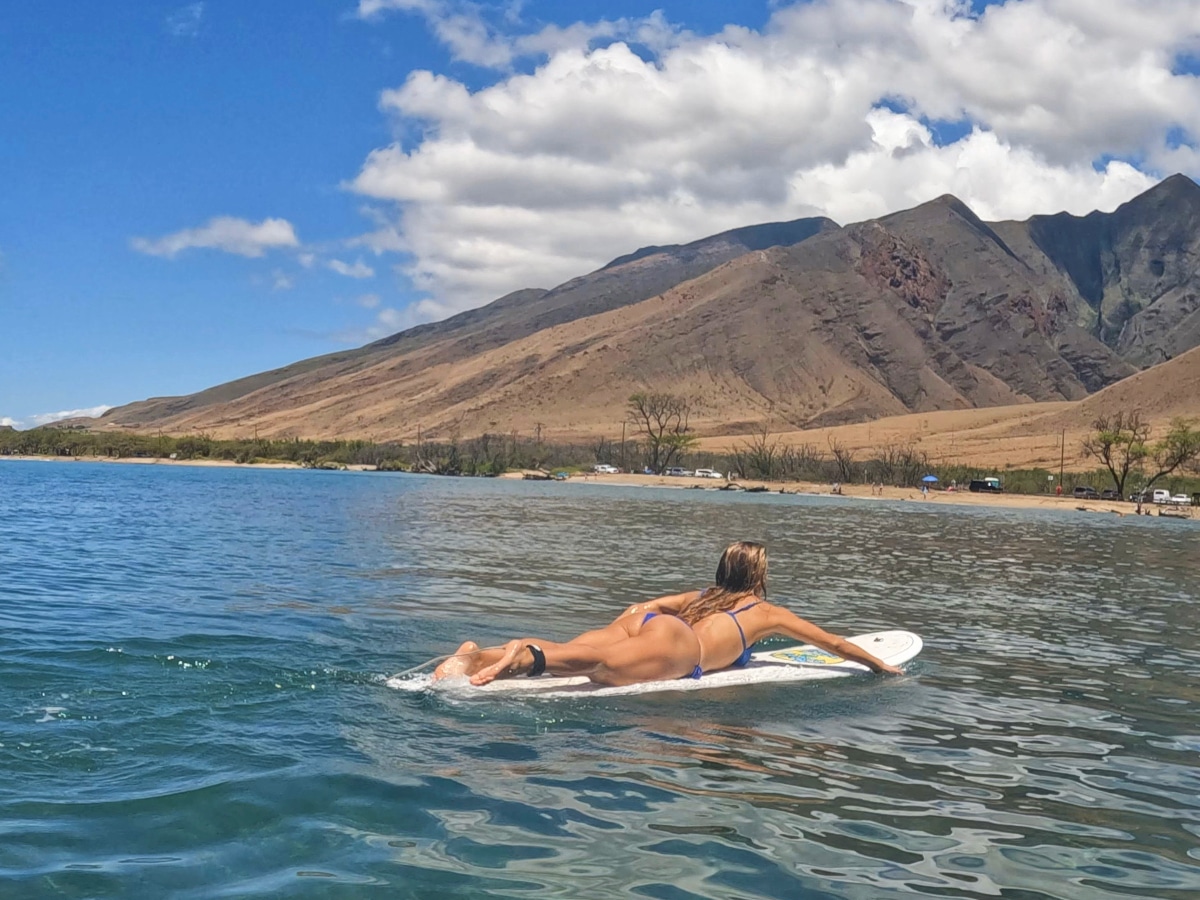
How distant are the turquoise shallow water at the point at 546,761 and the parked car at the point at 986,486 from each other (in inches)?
3391

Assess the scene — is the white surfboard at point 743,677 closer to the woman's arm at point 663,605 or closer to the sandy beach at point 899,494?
the woman's arm at point 663,605

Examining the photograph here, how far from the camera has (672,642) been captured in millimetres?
10102

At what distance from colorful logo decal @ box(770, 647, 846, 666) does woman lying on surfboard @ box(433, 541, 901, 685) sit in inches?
19.5

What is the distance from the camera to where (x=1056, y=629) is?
16906 millimetres

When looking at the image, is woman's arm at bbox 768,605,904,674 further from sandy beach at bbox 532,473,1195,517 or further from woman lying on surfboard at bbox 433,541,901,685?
A: sandy beach at bbox 532,473,1195,517

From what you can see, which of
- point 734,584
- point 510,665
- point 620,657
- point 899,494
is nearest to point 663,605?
→ point 734,584

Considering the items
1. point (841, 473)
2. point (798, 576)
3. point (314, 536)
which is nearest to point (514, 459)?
point (841, 473)

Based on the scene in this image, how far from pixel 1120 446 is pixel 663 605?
112m

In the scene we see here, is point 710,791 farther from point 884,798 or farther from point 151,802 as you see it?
point 151,802

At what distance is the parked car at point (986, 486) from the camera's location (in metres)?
100

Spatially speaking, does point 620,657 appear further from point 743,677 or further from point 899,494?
point 899,494

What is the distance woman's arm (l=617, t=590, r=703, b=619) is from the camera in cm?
1020

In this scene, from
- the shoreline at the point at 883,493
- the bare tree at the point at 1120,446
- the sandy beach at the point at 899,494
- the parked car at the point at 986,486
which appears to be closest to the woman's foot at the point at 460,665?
the shoreline at the point at 883,493

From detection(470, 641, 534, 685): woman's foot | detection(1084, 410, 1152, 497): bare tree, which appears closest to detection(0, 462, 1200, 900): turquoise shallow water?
detection(470, 641, 534, 685): woman's foot
